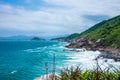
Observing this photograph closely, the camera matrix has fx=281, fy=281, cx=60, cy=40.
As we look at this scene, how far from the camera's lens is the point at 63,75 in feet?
45.3

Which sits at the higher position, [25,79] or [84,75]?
[84,75]

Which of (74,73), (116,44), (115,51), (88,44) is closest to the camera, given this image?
(74,73)

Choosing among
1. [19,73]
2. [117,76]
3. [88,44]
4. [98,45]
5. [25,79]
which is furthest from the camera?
[88,44]

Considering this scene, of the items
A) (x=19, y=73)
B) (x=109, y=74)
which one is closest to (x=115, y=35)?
(x=19, y=73)

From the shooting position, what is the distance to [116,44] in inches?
5015

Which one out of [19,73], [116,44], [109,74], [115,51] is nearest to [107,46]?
[116,44]

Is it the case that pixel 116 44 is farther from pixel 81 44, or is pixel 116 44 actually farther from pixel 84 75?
pixel 84 75

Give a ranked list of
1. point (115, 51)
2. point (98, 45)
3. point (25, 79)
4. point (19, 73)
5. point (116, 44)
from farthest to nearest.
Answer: point (98, 45)
point (116, 44)
point (115, 51)
point (19, 73)
point (25, 79)

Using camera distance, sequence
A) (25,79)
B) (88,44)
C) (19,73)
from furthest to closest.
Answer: (88,44)
(19,73)
(25,79)

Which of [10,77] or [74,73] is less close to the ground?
[74,73]

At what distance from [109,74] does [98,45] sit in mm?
131852

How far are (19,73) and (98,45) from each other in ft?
278

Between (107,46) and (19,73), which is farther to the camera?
(107,46)

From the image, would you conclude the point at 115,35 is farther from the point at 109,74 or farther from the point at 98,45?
the point at 109,74
